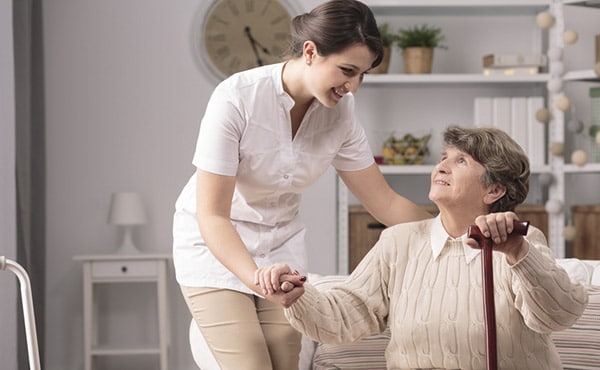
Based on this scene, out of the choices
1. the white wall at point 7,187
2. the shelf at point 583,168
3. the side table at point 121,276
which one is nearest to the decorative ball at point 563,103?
the shelf at point 583,168

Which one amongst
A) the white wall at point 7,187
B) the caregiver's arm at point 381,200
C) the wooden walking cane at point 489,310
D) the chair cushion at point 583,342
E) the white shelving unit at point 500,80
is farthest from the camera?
the white shelving unit at point 500,80

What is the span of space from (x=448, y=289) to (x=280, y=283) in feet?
1.53

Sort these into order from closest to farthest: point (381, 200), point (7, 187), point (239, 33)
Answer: point (381, 200), point (7, 187), point (239, 33)

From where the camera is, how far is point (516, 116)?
14.1 ft

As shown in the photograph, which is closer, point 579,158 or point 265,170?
point 265,170

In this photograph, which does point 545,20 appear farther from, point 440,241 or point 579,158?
point 440,241

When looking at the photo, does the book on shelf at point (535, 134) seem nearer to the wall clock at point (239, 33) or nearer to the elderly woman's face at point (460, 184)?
the wall clock at point (239, 33)

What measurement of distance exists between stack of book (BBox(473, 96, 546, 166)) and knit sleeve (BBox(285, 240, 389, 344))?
8.09 feet

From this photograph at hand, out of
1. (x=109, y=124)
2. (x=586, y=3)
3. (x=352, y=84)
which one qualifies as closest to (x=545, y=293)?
(x=352, y=84)

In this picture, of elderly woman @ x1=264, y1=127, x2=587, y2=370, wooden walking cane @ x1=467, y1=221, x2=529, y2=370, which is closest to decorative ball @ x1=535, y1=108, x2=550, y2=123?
elderly woman @ x1=264, y1=127, x2=587, y2=370

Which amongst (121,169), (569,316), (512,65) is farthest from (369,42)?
(121,169)

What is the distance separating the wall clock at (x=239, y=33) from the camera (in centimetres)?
455

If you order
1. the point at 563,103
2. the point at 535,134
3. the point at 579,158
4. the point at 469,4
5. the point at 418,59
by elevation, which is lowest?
the point at 579,158

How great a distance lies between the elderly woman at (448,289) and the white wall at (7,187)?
6.91ft
